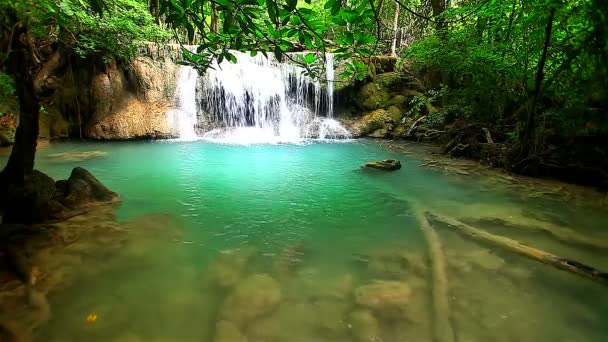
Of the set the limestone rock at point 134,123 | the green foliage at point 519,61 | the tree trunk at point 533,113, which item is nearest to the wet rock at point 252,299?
the green foliage at point 519,61

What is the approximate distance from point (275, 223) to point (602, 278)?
3.16 meters

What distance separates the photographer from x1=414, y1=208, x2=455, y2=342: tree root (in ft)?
7.95

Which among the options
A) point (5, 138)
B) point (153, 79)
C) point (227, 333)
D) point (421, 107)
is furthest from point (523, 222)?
point (153, 79)

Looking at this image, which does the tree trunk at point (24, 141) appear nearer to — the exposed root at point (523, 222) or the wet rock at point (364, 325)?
the wet rock at point (364, 325)

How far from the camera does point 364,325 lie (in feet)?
8.21

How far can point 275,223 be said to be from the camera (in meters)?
4.52

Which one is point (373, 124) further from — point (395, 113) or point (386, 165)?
point (386, 165)

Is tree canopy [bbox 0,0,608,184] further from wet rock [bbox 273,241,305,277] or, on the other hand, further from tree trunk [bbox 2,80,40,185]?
wet rock [bbox 273,241,305,277]

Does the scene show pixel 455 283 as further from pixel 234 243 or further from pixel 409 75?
pixel 409 75

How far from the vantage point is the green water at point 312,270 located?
248 centimetres

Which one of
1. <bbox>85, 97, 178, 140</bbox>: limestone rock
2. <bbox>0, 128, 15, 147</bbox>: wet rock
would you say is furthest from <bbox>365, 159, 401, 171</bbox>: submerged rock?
<bbox>0, 128, 15, 147</bbox>: wet rock

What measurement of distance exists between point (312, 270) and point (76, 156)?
7.82 metres

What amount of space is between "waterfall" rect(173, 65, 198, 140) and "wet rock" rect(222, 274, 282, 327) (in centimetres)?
1034

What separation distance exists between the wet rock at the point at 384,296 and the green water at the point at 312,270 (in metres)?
Answer: 0.04
